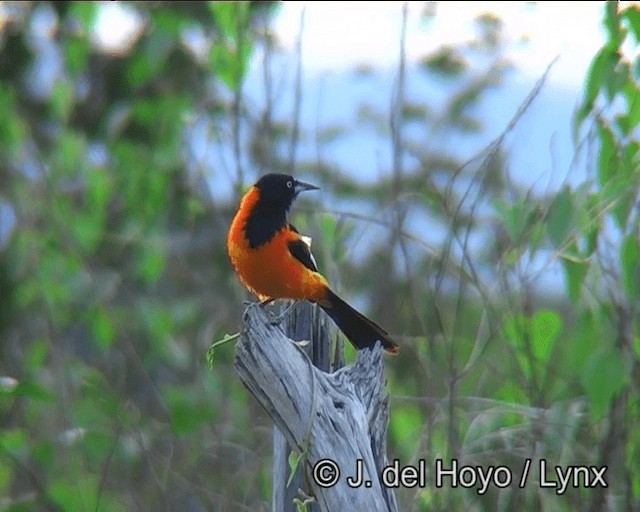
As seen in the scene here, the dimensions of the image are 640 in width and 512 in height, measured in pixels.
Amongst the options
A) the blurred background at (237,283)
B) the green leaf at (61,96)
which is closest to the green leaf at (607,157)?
the blurred background at (237,283)

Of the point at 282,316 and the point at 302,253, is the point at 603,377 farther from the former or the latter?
the point at 302,253

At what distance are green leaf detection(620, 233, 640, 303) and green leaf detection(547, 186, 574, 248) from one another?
155 mm

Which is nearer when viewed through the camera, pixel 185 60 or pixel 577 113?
pixel 577 113

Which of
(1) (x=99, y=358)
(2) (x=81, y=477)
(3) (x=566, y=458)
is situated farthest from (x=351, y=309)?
(1) (x=99, y=358)

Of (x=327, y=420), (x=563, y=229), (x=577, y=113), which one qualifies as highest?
(x=577, y=113)

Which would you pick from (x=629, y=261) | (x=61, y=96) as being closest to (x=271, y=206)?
(x=629, y=261)

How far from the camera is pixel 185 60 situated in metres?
6.93

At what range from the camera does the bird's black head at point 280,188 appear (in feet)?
12.5

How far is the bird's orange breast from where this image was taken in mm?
3346

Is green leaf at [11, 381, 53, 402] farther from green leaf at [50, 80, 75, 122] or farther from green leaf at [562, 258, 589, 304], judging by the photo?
green leaf at [50, 80, 75, 122]

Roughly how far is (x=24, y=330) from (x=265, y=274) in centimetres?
447

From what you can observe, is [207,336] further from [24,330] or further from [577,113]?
[24,330]

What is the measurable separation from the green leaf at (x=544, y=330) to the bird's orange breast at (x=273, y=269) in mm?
603

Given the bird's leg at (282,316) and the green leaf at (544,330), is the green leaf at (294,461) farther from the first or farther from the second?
the green leaf at (544,330)
